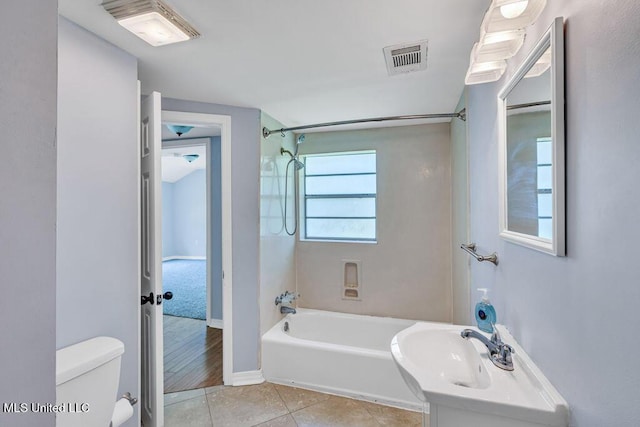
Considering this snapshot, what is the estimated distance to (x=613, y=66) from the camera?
24.4 inches

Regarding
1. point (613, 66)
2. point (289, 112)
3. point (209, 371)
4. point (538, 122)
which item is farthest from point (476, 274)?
point (209, 371)

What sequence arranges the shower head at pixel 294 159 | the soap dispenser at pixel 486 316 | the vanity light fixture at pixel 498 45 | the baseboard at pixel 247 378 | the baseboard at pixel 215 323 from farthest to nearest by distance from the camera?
the baseboard at pixel 215 323 → the shower head at pixel 294 159 → the baseboard at pixel 247 378 → the soap dispenser at pixel 486 316 → the vanity light fixture at pixel 498 45

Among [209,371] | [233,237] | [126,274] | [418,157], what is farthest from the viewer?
[418,157]

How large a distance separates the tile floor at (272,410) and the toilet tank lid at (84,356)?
97 centimetres

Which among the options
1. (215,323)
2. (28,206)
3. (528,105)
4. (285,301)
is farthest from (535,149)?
(215,323)

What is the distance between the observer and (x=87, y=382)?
1.15 metres

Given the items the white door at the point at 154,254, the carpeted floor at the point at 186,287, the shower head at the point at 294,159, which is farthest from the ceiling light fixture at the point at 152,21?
the carpeted floor at the point at 186,287

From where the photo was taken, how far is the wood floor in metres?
2.35

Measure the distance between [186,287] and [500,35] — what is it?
553 cm

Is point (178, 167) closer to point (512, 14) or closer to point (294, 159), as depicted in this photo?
point (294, 159)

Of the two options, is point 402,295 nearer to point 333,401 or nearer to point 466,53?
point 333,401

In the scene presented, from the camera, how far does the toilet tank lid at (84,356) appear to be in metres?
1.08

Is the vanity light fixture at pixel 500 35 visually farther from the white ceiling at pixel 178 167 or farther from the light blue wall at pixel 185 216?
the light blue wall at pixel 185 216

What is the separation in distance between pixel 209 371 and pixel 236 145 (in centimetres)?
202
